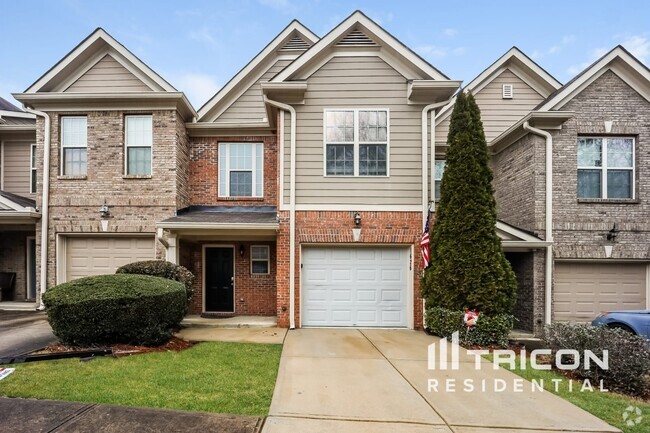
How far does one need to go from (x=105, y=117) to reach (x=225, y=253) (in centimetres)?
518

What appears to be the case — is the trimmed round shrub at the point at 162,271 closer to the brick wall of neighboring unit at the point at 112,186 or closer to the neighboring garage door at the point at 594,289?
the brick wall of neighboring unit at the point at 112,186

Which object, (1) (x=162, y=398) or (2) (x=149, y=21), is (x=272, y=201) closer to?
(1) (x=162, y=398)

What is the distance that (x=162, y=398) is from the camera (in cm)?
415

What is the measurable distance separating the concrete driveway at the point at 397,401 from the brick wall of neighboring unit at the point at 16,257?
34.6 feet

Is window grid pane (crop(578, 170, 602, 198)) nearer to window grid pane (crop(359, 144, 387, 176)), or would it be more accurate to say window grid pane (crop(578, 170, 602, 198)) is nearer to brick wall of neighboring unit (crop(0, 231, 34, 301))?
window grid pane (crop(359, 144, 387, 176))

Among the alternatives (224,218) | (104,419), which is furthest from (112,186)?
(104,419)

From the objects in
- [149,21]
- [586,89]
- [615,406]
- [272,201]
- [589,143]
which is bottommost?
[615,406]

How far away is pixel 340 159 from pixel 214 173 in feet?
14.3

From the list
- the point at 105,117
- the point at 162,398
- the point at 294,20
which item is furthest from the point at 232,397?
the point at 294,20

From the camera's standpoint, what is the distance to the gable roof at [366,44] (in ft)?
28.7

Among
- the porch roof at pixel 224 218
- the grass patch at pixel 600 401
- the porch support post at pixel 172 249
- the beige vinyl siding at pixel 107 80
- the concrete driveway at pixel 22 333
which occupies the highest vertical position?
the beige vinyl siding at pixel 107 80

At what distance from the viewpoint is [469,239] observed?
759 cm

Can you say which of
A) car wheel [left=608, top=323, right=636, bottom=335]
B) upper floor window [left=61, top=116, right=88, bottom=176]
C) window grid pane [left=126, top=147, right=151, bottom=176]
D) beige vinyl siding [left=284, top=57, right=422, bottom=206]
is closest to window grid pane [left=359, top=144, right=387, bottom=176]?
beige vinyl siding [left=284, top=57, right=422, bottom=206]

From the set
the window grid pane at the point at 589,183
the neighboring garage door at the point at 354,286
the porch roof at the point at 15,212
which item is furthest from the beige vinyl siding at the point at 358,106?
the porch roof at the point at 15,212
